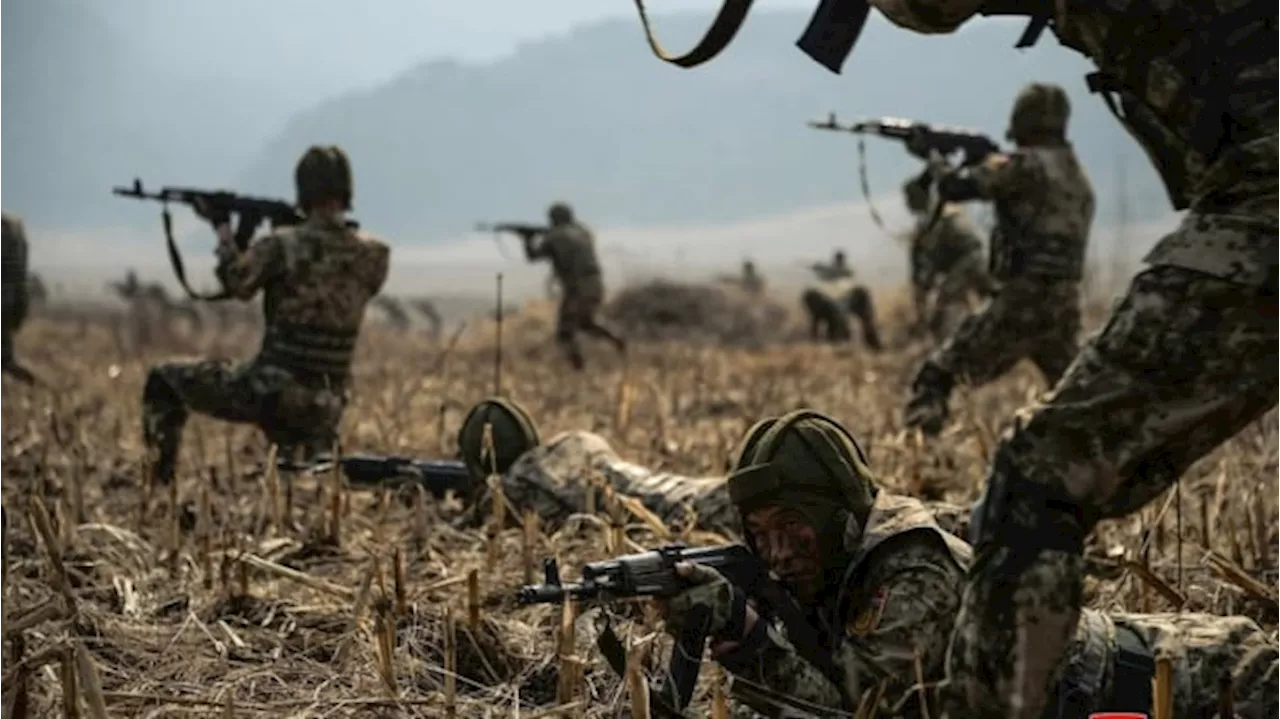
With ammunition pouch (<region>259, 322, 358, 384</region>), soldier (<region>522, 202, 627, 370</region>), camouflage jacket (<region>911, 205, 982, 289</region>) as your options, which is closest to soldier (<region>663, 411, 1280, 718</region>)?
ammunition pouch (<region>259, 322, 358, 384</region>)

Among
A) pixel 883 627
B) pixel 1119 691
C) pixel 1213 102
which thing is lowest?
pixel 1119 691

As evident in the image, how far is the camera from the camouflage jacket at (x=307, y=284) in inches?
254

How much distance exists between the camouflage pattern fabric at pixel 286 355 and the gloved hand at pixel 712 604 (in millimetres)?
3836

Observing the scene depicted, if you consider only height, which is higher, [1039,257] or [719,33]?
[719,33]

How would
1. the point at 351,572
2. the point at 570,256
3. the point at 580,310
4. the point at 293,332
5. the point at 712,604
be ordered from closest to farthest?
the point at 712,604 < the point at 351,572 < the point at 293,332 < the point at 580,310 < the point at 570,256

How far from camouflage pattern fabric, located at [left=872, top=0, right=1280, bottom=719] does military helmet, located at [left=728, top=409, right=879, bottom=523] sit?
2.37ft

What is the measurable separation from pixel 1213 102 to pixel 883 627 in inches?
42.9

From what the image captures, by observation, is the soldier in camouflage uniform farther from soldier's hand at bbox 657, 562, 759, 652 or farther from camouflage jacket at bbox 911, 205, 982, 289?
soldier's hand at bbox 657, 562, 759, 652

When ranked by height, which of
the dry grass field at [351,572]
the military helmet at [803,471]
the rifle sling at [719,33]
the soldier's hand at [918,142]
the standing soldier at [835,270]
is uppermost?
the soldier's hand at [918,142]

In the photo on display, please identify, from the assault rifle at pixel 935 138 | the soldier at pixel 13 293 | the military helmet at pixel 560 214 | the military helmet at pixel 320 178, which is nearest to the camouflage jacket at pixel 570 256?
the military helmet at pixel 560 214

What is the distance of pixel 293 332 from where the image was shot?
6.59 m

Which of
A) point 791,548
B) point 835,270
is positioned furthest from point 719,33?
point 835,270

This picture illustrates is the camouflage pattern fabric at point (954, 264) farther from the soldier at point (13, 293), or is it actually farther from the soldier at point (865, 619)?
the soldier at point (865, 619)

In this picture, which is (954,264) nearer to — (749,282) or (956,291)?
(956,291)
